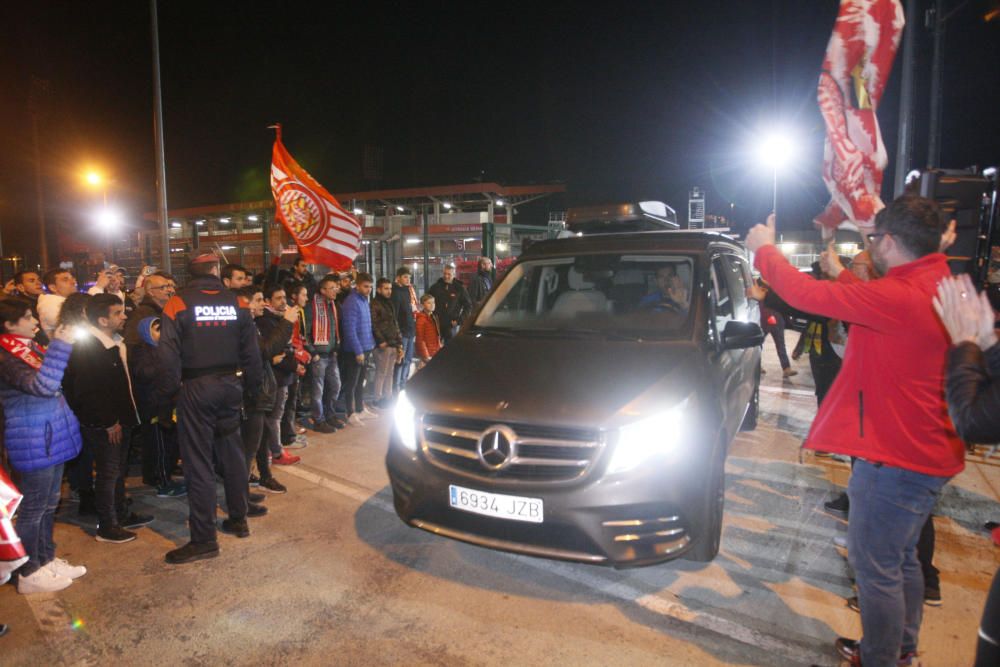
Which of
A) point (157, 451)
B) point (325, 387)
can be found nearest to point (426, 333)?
point (325, 387)

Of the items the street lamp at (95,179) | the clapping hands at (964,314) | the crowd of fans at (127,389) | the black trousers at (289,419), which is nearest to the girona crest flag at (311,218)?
the crowd of fans at (127,389)

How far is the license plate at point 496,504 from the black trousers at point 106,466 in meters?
2.61

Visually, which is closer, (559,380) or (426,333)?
(559,380)

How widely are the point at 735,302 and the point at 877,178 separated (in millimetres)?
2951

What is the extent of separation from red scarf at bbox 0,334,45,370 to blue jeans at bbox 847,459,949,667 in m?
4.34

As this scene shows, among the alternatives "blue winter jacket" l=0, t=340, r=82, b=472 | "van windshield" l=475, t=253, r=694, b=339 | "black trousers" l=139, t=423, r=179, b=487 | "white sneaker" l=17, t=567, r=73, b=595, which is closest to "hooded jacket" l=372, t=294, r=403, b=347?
"black trousers" l=139, t=423, r=179, b=487

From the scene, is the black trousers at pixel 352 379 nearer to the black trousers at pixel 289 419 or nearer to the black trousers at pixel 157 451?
the black trousers at pixel 289 419

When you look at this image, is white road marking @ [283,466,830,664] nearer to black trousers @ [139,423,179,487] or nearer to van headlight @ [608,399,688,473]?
van headlight @ [608,399,688,473]

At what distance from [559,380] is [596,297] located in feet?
3.94

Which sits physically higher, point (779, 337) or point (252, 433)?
point (779, 337)

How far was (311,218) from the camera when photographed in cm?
829

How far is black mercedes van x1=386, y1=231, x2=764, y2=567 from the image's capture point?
283cm

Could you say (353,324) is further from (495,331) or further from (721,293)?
(721,293)

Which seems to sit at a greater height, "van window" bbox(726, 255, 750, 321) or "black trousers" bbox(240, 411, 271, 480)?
"van window" bbox(726, 255, 750, 321)
